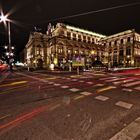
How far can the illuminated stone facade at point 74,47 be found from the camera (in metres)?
57.2

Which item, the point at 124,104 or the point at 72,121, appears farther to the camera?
the point at 124,104

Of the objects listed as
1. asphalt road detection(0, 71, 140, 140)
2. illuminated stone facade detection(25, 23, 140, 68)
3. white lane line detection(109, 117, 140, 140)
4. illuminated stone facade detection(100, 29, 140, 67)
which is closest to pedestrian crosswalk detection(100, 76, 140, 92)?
asphalt road detection(0, 71, 140, 140)

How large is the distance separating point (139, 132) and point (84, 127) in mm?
1476

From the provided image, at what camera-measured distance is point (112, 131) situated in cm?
334

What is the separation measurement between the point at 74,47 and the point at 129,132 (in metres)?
60.3

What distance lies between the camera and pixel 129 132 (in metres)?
3.29

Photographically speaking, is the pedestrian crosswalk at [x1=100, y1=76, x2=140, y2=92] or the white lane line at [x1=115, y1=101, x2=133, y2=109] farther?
the pedestrian crosswalk at [x1=100, y1=76, x2=140, y2=92]

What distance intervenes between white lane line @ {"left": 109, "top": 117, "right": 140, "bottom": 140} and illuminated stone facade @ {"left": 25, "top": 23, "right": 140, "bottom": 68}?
48.9 meters

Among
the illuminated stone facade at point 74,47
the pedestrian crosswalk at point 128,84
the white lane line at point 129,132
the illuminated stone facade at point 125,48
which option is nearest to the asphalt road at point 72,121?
the white lane line at point 129,132

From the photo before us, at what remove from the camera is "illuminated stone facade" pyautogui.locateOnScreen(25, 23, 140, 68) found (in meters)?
57.2

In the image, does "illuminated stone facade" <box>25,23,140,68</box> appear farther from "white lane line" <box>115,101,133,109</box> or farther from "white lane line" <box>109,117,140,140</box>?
"white lane line" <box>109,117,140,140</box>

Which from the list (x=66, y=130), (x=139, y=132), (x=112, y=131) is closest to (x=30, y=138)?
(x=66, y=130)

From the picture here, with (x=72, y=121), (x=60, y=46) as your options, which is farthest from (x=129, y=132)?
(x=60, y=46)

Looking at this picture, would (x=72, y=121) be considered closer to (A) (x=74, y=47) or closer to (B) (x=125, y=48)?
(A) (x=74, y=47)
